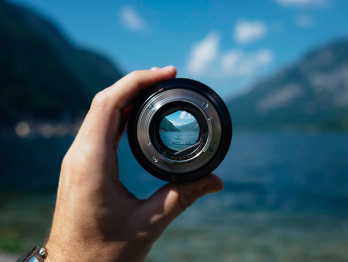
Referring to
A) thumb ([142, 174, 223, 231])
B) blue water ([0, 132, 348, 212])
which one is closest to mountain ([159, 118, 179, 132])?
thumb ([142, 174, 223, 231])

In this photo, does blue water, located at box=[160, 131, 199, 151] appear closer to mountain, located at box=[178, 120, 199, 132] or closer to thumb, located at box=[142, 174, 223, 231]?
mountain, located at box=[178, 120, 199, 132]

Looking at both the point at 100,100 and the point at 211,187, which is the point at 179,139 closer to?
the point at 211,187

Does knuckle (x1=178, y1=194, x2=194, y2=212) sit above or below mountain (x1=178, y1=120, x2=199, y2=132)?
below

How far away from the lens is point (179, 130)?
204 cm

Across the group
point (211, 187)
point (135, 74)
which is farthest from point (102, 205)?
point (135, 74)

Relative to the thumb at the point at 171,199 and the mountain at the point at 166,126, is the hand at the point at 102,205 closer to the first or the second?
the thumb at the point at 171,199

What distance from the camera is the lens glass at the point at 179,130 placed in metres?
2.05

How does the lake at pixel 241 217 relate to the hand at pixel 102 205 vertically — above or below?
above

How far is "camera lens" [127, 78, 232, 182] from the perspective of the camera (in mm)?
2125

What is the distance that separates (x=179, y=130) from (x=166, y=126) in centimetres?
11

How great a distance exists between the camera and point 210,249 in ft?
64.6

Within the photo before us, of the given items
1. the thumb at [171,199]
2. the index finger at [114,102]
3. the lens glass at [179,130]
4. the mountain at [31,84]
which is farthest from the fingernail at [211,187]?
the mountain at [31,84]

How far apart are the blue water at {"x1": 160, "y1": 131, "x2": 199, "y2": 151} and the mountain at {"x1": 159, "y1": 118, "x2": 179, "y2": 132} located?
0.9 inches

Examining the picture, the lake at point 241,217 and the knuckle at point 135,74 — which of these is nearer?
the knuckle at point 135,74
